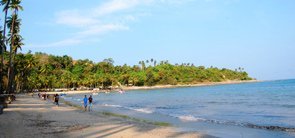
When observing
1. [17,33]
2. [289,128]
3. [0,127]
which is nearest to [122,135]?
[0,127]

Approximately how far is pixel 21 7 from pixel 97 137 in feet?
102

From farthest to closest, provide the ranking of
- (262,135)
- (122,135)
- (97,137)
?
(262,135) → (122,135) → (97,137)

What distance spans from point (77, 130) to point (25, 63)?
68285 mm

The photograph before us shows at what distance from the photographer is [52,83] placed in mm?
138375

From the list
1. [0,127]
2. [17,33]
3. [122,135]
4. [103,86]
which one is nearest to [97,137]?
[122,135]

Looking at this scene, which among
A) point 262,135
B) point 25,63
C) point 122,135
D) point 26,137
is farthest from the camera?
point 25,63

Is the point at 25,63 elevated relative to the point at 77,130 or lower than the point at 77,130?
elevated

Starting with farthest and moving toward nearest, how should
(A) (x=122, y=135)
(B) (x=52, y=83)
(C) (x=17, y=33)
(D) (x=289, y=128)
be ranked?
(B) (x=52, y=83), (C) (x=17, y=33), (D) (x=289, y=128), (A) (x=122, y=135)

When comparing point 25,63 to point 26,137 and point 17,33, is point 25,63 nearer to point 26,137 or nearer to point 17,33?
point 17,33

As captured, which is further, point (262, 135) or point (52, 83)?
point (52, 83)

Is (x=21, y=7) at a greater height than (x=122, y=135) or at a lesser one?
greater

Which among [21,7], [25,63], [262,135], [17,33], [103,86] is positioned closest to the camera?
[262,135]

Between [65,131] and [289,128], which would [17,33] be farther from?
[289,128]

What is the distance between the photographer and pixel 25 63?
258 feet
